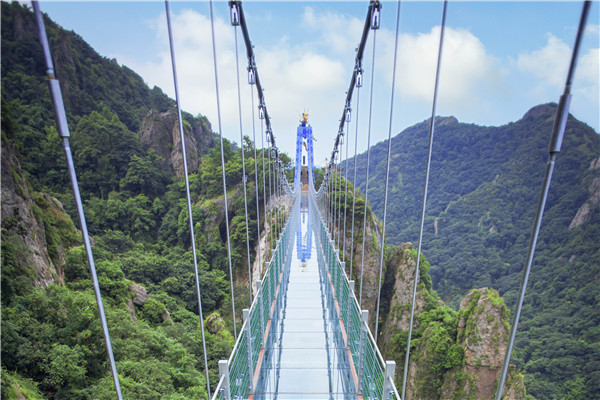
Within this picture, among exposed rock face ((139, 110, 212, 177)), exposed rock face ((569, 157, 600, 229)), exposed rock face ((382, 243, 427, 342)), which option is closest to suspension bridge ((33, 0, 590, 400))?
exposed rock face ((382, 243, 427, 342))

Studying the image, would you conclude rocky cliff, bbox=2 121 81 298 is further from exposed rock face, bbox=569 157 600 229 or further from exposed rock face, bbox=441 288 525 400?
exposed rock face, bbox=569 157 600 229

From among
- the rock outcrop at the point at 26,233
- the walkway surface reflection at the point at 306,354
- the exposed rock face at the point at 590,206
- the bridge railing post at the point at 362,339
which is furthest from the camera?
the exposed rock face at the point at 590,206

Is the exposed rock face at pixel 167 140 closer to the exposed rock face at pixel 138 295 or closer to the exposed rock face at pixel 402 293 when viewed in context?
the exposed rock face at pixel 138 295

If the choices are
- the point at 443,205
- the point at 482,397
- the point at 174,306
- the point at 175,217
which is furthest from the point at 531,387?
the point at 175,217

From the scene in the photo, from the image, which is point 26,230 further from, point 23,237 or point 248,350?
point 248,350

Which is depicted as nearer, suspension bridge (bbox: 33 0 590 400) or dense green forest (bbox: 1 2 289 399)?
suspension bridge (bbox: 33 0 590 400)

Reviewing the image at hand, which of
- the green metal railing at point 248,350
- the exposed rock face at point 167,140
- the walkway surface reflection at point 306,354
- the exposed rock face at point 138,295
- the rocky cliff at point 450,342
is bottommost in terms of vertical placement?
the rocky cliff at point 450,342

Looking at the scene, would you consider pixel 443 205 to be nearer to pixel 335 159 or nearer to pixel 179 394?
pixel 335 159

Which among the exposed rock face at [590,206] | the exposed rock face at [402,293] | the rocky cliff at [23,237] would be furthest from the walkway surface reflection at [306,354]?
the exposed rock face at [590,206]

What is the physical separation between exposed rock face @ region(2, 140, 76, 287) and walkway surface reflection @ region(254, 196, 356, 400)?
5656 millimetres

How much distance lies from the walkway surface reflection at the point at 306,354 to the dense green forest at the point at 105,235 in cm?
302

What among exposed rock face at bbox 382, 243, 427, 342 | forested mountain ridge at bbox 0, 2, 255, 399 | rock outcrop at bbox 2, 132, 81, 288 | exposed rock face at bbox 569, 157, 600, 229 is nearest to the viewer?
forested mountain ridge at bbox 0, 2, 255, 399

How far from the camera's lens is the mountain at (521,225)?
399 inches

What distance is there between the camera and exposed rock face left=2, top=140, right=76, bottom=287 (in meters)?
6.74
